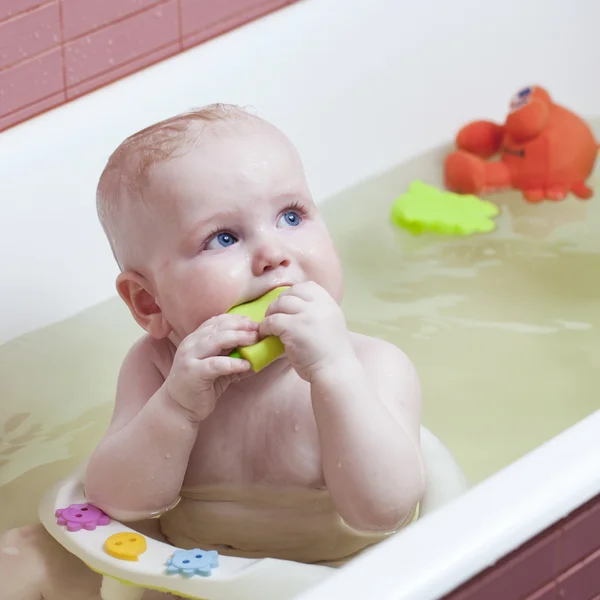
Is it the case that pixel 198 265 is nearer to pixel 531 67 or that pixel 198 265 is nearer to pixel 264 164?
pixel 264 164

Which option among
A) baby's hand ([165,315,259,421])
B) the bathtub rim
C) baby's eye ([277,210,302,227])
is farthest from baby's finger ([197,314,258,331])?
the bathtub rim

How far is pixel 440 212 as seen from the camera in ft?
7.14

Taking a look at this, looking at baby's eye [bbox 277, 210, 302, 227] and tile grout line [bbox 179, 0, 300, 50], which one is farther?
tile grout line [bbox 179, 0, 300, 50]

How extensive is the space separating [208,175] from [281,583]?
0.39 metres

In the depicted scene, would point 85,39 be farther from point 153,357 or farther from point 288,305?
point 288,305

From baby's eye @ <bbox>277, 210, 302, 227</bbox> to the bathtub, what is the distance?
32 cm

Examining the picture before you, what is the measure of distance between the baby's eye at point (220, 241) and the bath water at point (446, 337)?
0.46 metres

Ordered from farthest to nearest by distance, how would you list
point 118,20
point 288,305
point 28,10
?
1. point 118,20
2. point 28,10
3. point 288,305

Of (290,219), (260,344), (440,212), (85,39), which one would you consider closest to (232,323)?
(260,344)

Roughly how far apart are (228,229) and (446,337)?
28.4 inches

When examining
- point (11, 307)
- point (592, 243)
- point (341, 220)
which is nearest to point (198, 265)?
point (11, 307)

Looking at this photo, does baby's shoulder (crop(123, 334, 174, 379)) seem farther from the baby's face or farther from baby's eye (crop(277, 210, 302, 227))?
baby's eye (crop(277, 210, 302, 227))

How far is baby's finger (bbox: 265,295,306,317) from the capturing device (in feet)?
4.02

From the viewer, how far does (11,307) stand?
5.98 feet
